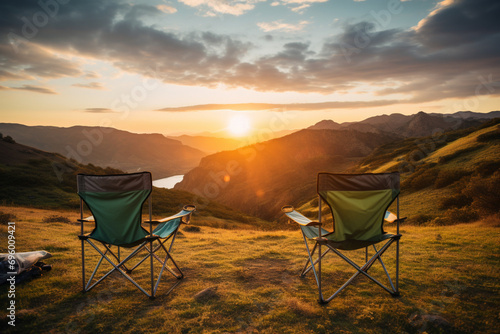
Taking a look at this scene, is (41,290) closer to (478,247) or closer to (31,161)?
(478,247)

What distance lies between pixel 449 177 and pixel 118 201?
2232 cm

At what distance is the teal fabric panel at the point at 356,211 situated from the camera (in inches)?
161

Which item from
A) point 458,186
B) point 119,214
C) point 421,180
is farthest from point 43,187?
point 458,186

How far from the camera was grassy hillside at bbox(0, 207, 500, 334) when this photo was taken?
132 inches

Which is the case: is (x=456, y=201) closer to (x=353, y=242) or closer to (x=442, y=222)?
(x=442, y=222)

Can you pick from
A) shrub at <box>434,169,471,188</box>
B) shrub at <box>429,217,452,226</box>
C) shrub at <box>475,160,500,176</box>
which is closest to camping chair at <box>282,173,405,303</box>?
shrub at <box>429,217,452,226</box>

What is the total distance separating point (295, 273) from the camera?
17.7 ft

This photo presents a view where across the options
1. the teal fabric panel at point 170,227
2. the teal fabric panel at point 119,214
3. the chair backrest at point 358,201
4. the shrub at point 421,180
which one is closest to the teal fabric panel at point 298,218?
the chair backrest at point 358,201

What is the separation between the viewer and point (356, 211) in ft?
13.6

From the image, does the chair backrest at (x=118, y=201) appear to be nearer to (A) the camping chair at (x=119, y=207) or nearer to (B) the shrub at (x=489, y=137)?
(A) the camping chair at (x=119, y=207)

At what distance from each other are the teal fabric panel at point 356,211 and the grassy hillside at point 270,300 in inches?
39.7

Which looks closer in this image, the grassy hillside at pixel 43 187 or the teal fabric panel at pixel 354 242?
the teal fabric panel at pixel 354 242

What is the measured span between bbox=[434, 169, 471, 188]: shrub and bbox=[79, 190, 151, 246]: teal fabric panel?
71.3ft

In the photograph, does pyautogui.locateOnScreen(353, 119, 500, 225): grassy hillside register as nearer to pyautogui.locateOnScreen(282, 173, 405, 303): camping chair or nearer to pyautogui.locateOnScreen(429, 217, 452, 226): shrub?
pyautogui.locateOnScreen(429, 217, 452, 226): shrub
